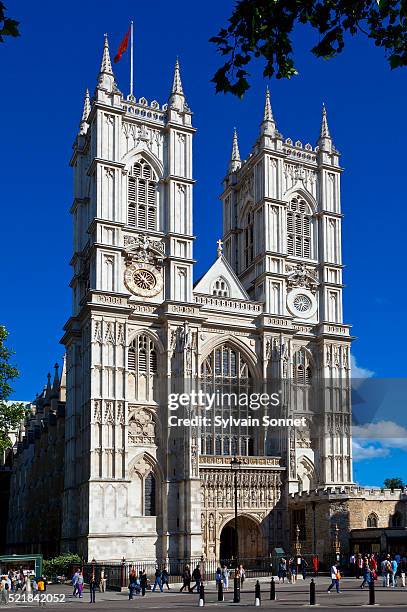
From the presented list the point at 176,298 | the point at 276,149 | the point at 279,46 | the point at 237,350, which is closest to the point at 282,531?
the point at 237,350

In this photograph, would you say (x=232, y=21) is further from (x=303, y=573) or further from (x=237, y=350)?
(x=237, y=350)

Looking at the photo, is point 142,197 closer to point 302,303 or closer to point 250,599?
point 302,303

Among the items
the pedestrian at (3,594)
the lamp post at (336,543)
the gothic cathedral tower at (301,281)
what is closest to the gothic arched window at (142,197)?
the gothic cathedral tower at (301,281)

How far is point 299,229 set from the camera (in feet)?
212

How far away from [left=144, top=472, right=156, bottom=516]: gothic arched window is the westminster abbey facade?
0.09 m

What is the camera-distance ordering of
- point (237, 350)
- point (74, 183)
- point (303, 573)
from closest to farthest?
point (303, 573)
point (237, 350)
point (74, 183)

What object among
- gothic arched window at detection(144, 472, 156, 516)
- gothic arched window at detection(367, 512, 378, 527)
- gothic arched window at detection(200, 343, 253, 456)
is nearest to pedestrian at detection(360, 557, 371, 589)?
gothic arched window at detection(367, 512, 378, 527)

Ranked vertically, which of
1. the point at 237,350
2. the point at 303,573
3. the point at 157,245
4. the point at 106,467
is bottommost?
the point at 303,573

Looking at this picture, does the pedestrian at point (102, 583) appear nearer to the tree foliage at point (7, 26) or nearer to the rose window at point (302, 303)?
the rose window at point (302, 303)

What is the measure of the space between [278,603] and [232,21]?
87.2ft

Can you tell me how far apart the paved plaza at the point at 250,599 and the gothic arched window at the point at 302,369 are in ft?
65.5

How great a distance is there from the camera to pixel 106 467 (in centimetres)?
5106

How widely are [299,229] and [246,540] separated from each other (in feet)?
78.3

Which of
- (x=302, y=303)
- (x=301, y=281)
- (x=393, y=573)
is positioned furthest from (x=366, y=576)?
(x=301, y=281)
